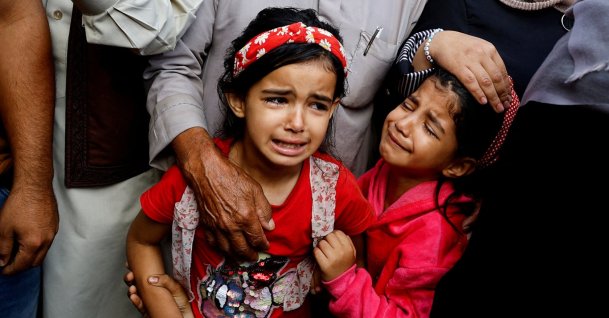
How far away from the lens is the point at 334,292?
1.63m

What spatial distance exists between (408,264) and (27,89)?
4.66 ft

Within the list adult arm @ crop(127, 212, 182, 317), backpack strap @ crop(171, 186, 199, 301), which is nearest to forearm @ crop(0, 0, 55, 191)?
adult arm @ crop(127, 212, 182, 317)

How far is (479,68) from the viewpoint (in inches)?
64.5

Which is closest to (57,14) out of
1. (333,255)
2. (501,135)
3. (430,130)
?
(333,255)

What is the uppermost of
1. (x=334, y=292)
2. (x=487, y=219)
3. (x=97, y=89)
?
(x=487, y=219)

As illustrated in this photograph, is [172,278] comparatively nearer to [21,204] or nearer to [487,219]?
[21,204]

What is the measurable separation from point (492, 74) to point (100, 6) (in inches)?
51.2

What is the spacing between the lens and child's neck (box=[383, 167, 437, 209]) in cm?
187

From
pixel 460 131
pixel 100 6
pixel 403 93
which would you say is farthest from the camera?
pixel 403 93

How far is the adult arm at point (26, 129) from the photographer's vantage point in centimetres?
157

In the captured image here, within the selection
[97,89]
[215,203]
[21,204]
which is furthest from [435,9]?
[21,204]

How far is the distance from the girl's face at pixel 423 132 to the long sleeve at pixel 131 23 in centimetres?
87

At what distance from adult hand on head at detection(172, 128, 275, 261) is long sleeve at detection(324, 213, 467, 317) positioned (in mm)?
340

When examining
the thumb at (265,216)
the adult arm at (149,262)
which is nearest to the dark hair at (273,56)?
the thumb at (265,216)
